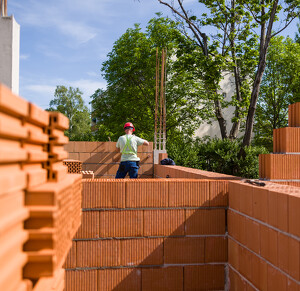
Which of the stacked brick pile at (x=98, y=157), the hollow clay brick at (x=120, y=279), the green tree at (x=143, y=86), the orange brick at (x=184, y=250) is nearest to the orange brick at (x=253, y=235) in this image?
the orange brick at (x=184, y=250)

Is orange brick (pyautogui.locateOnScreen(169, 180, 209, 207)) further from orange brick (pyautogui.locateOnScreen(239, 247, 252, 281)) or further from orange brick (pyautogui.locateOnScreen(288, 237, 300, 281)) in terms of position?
orange brick (pyautogui.locateOnScreen(288, 237, 300, 281))

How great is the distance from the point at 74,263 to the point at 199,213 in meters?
1.61

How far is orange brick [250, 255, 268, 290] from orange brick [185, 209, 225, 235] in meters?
0.75

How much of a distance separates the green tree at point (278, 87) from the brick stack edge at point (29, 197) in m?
30.3

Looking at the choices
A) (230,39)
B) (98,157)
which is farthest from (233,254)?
(230,39)

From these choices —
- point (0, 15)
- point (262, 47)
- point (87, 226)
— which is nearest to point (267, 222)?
point (87, 226)

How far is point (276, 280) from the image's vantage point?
3.18 metres

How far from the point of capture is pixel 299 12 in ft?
60.1

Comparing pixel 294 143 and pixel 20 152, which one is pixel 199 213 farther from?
pixel 20 152

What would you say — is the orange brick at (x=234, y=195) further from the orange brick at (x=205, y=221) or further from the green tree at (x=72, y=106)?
the green tree at (x=72, y=106)

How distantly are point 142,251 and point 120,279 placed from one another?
1.37 ft

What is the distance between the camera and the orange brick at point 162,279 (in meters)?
4.21

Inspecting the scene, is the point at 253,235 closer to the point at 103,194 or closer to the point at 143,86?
the point at 103,194

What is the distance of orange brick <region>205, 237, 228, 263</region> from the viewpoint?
4344mm
